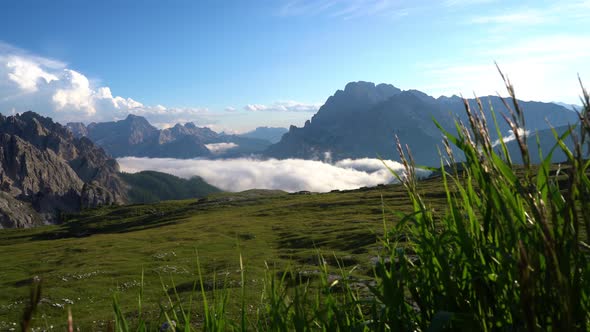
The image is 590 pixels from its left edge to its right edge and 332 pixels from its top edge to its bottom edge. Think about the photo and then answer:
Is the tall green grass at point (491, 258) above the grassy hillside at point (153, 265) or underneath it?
above

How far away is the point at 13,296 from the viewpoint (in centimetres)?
3475

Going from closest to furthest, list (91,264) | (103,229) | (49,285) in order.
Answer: (49,285) < (91,264) < (103,229)

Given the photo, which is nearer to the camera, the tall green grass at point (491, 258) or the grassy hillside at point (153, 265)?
the tall green grass at point (491, 258)

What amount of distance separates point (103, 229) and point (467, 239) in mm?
183909

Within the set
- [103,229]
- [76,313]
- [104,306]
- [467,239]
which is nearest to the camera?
[467,239]

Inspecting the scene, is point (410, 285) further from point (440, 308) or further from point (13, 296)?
point (13, 296)

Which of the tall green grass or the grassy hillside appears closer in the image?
the tall green grass

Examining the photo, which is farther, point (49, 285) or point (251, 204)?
point (251, 204)

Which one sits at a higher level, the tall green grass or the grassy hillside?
the tall green grass

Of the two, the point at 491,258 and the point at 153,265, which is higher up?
the point at 491,258

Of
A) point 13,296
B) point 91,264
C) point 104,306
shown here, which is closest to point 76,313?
point 104,306

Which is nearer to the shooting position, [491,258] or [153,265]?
[491,258]

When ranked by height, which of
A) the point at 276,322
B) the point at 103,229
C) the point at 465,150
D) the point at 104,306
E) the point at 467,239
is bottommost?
the point at 103,229

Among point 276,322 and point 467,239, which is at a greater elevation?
point 467,239
